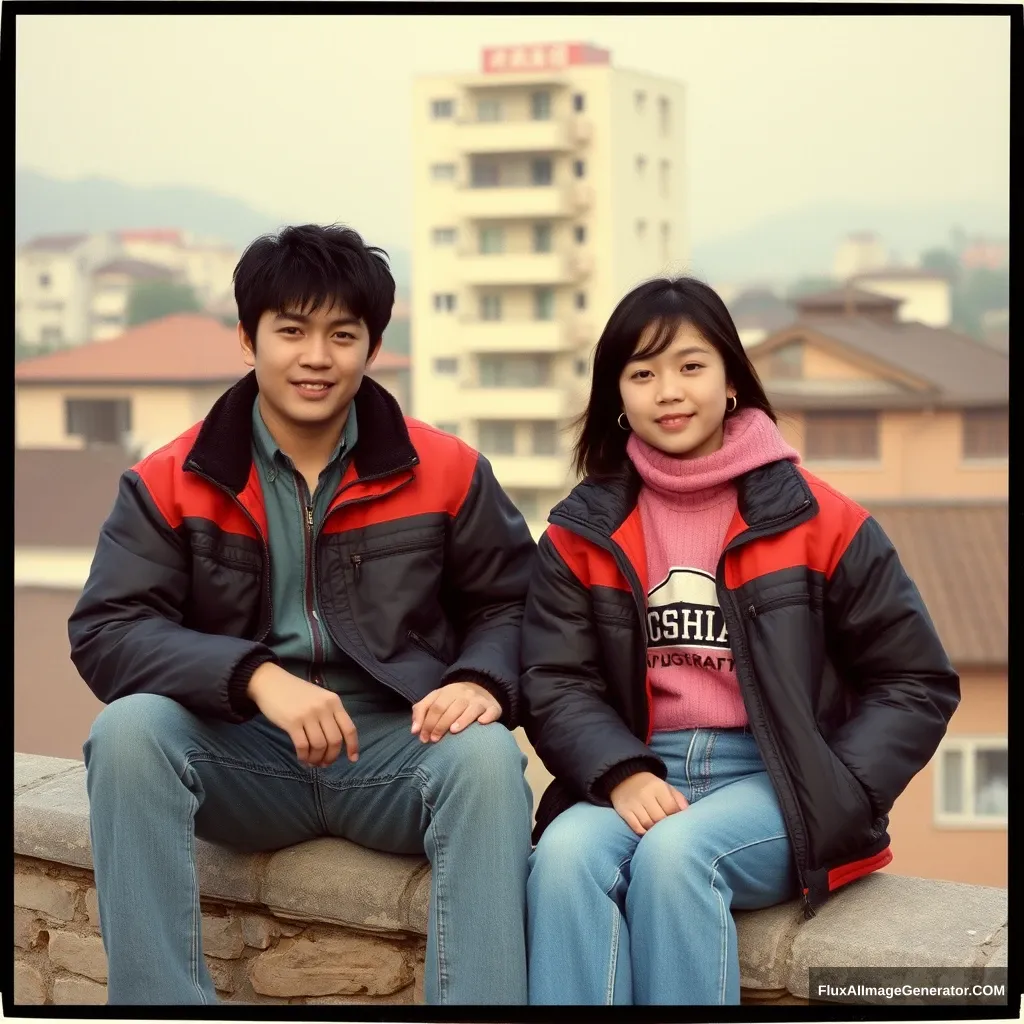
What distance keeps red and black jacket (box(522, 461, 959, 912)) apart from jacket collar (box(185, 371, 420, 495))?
0.77 feet

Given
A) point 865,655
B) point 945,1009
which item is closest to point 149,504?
point 865,655

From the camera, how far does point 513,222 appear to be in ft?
167

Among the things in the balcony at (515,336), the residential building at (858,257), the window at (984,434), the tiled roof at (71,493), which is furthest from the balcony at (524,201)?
the window at (984,434)

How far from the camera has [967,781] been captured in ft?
115

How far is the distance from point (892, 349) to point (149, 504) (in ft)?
136

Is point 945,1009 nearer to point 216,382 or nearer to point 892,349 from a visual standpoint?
point 892,349

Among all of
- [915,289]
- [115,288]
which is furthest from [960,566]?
[115,288]

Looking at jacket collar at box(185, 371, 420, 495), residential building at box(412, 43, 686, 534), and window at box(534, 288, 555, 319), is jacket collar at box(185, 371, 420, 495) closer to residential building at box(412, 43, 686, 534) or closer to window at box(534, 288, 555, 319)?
residential building at box(412, 43, 686, 534)

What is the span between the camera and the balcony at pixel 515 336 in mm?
50062

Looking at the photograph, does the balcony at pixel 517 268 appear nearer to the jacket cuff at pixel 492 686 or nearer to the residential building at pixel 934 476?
the residential building at pixel 934 476

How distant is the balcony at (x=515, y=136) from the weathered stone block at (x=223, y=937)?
158 ft

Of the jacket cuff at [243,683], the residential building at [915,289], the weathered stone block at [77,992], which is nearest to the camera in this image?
the jacket cuff at [243,683]

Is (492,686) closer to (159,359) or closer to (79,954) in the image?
(79,954)

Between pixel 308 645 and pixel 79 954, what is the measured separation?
0.68 m
